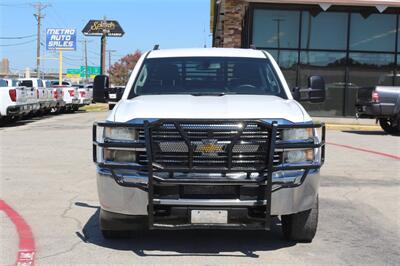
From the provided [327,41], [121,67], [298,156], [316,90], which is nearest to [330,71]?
[327,41]

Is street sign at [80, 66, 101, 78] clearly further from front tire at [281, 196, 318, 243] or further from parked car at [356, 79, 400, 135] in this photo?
front tire at [281, 196, 318, 243]

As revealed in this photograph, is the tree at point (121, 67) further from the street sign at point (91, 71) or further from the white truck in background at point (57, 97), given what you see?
the white truck in background at point (57, 97)

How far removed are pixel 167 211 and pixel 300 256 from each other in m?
1.29

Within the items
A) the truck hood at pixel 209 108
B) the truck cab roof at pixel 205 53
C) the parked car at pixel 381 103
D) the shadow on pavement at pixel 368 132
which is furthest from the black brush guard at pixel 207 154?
the shadow on pavement at pixel 368 132

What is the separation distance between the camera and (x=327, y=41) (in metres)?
23.7

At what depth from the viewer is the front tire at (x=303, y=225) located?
18.2ft

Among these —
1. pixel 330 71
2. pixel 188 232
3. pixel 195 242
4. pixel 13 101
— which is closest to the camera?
pixel 195 242

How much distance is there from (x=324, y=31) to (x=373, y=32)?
80.1 inches

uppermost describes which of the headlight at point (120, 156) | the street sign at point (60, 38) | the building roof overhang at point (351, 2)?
the street sign at point (60, 38)

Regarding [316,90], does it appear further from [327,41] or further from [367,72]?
[367,72]

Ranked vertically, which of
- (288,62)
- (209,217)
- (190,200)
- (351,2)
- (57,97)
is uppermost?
(351,2)

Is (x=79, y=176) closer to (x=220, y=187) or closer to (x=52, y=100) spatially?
(x=220, y=187)

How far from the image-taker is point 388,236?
611 centimetres

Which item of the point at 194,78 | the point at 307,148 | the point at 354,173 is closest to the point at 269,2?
the point at 354,173
